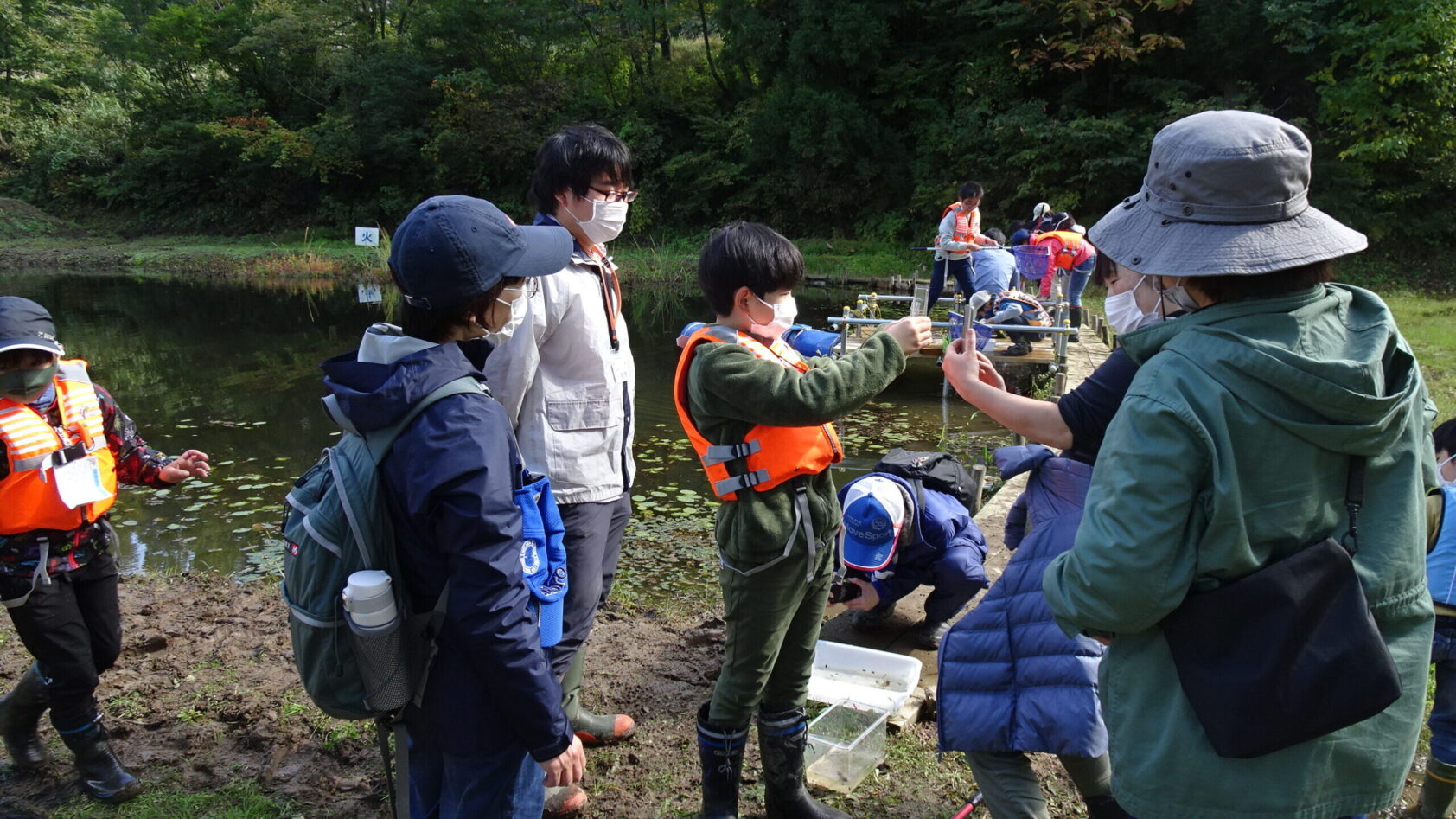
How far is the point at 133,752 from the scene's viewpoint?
305cm

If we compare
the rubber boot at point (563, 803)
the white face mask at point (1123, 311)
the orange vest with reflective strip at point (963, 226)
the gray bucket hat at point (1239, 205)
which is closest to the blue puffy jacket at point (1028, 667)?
the white face mask at point (1123, 311)

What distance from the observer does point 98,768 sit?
277 cm

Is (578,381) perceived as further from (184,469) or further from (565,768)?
(184,469)

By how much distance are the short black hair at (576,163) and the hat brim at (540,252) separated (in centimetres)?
61

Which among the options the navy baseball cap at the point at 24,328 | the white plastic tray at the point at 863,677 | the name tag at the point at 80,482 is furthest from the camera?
the white plastic tray at the point at 863,677

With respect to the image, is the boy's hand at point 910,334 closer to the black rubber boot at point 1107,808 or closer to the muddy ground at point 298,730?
the black rubber boot at point 1107,808

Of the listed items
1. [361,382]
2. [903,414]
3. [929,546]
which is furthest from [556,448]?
[903,414]

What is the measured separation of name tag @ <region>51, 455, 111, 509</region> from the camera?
8.65 ft

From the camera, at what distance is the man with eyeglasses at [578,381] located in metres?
A: 2.54

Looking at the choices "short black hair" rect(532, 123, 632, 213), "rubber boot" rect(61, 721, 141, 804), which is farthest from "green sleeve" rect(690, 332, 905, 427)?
"rubber boot" rect(61, 721, 141, 804)

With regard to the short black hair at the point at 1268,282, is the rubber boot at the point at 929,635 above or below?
below

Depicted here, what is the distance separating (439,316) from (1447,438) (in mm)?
2898

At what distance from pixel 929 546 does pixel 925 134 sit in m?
23.4

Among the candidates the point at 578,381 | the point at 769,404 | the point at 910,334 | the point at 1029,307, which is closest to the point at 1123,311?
the point at 910,334
